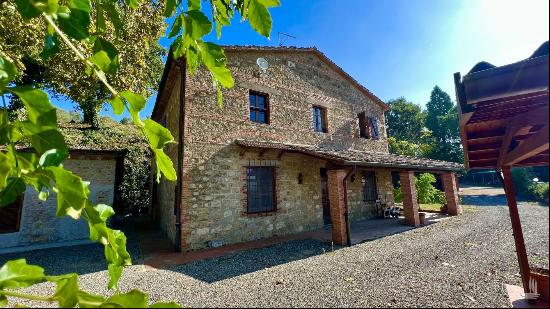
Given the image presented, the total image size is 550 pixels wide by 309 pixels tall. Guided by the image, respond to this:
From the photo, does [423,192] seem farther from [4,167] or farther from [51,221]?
[4,167]

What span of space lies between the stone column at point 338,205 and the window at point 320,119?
4230 mm

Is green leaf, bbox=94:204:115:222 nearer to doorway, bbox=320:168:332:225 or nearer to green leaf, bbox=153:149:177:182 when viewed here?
green leaf, bbox=153:149:177:182

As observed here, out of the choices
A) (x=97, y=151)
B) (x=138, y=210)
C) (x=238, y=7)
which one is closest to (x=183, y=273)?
(x=238, y=7)

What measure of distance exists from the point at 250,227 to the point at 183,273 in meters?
3.52

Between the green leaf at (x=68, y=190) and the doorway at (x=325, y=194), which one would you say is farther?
the doorway at (x=325, y=194)

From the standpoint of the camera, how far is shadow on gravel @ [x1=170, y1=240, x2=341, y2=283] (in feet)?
21.0

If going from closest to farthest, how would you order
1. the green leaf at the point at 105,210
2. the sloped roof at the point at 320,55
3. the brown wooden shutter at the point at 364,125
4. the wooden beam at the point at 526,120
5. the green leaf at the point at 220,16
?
the green leaf at the point at 105,210 < the green leaf at the point at 220,16 < the wooden beam at the point at 526,120 < the sloped roof at the point at 320,55 < the brown wooden shutter at the point at 364,125

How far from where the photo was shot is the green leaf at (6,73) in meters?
0.77

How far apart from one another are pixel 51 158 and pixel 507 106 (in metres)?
3.43

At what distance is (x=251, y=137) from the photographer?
10.6 metres

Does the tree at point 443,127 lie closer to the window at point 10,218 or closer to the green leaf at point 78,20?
the window at point 10,218

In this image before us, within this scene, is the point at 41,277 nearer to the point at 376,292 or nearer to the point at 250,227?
the point at 376,292

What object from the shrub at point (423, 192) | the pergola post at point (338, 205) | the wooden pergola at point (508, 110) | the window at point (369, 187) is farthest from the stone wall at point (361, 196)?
the wooden pergola at point (508, 110)

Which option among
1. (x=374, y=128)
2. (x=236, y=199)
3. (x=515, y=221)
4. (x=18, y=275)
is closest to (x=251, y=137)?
(x=236, y=199)
